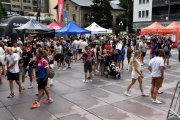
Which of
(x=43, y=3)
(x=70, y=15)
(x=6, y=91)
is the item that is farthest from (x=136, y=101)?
(x=43, y=3)

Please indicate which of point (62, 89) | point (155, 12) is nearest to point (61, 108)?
point (62, 89)

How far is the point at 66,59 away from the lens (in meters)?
14.1

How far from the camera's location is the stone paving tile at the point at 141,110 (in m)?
6.53

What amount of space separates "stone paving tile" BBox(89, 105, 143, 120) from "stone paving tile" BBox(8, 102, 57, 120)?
1282 millimetres

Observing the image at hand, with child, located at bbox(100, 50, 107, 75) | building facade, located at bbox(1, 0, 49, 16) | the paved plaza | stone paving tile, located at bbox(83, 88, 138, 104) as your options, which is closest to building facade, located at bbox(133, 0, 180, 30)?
child, located at bbox(100, 50, 107, 75)

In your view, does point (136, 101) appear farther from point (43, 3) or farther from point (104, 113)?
point (43, 3)

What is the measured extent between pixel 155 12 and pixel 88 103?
42481mm

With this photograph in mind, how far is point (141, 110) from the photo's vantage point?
7.01 meters

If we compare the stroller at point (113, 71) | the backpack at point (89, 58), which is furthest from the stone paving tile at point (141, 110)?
the stroller at point (113, 71)

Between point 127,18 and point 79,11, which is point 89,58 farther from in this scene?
point 127,18

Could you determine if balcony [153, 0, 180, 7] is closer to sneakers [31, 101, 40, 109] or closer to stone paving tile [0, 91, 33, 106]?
stone paving tile [0, 91, 33, 106]

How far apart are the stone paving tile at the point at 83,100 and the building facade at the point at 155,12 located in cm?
3602

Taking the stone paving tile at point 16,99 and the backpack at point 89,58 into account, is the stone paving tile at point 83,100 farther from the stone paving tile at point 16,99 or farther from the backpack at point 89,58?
the backpack at point 89,58

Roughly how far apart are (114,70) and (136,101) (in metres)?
3.61
